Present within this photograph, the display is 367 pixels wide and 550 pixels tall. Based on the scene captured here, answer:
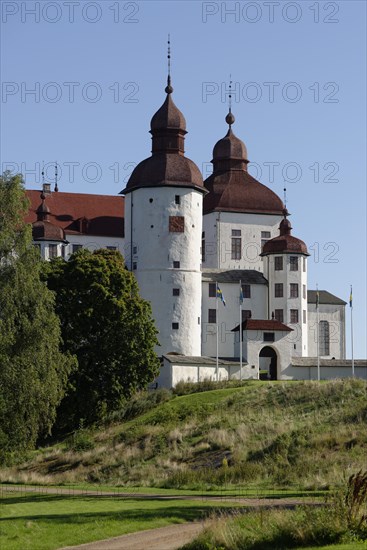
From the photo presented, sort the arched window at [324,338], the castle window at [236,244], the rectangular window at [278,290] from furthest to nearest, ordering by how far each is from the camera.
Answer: the arched window at [324,338] < the castle window at [236,244] < the rectangular window at [278,290]

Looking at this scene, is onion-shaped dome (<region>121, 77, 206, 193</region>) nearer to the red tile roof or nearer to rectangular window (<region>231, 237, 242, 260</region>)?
rectangular window (<region>231, 237, 242, 260</region>)

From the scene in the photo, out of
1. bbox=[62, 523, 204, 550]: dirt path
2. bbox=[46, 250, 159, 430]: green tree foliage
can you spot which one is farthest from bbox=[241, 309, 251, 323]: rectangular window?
bbox=[62, 523, 204, 550]: dirt path

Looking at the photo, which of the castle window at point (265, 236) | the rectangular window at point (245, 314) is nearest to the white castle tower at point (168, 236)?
the rectangular window at point (245, 314)

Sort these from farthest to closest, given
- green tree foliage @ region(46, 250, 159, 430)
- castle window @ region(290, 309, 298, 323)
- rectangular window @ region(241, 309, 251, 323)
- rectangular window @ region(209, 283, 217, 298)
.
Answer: rectangular window @ region(241, 309, 251, 323), castle window @ region(290, 309, 298, 323), rectangular window @ region(209, 283, 217, 298), green tree foliage @ region(46, 250, 159, 430)

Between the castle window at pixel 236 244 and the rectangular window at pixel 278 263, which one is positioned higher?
the castle window at pixel 236 244

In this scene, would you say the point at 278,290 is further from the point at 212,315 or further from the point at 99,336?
the point at 99,336

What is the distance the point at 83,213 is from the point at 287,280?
64.0ft

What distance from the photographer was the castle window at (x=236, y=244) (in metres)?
82.8

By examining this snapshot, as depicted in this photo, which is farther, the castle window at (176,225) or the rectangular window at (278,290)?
the rectangular window at (278,290)

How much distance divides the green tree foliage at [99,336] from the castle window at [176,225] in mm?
13069

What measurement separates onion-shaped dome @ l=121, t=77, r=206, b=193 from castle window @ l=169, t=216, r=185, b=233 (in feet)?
7.87

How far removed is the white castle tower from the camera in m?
72.5

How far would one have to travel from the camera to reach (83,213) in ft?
290

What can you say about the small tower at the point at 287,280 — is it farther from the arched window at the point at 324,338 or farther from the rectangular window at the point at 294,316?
the arched window at the point at 324,338
